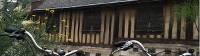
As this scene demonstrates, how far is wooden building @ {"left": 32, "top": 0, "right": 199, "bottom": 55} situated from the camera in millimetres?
11406

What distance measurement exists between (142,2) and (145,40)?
1014mm

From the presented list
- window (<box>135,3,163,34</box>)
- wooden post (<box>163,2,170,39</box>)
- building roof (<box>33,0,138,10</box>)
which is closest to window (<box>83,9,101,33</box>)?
building roof (<box>33,0,138,10</box>)

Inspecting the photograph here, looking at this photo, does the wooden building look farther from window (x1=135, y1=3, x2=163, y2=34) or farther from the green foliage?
the green foliage

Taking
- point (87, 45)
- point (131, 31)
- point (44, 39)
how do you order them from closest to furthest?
point (44, 39) < point (131, 31) < point (87, 45)

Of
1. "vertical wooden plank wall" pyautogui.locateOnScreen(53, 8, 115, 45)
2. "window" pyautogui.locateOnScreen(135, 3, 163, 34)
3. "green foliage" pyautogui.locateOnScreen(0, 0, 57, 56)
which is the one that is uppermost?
"green foliage" pyautogui.locateOnScreen(0, 0, 57, 56)

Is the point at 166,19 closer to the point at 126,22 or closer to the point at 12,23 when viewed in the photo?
the point at 126,22

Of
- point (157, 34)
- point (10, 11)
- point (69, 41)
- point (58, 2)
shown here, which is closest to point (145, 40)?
point (157, 34)

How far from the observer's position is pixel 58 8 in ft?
52.3

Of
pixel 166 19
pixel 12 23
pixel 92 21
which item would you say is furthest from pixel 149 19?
pixel 12 23

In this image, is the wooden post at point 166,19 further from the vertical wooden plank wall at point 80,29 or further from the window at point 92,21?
the window at point 92,21

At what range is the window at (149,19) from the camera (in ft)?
39.3

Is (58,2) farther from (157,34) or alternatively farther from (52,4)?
(157,34)

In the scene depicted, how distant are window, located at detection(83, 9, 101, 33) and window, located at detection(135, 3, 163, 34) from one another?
1908mm

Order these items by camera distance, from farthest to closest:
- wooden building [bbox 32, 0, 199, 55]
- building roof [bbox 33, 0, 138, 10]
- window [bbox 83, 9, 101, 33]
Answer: window [bbox 83, 9, 101, 33], building roof [bbox 33, 0, 138, 10], wooden building [bbox 32, 0, 199, 55]
